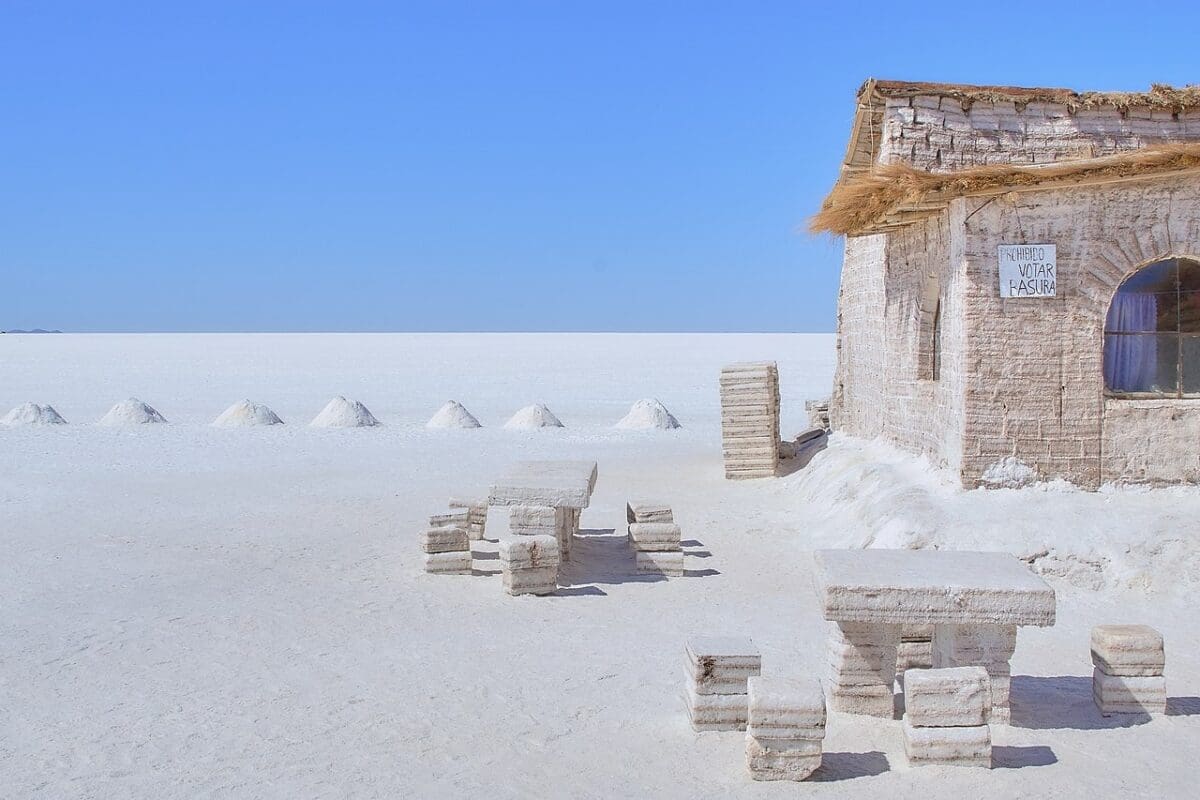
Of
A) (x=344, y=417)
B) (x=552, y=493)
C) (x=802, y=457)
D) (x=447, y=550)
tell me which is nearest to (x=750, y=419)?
(x=802, y=457)

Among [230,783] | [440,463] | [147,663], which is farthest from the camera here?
[440,463]

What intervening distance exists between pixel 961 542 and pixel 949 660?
3740 mm

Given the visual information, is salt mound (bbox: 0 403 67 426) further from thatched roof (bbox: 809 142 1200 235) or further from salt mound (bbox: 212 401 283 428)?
thatched roof (bbox: 809 142 1200 235)

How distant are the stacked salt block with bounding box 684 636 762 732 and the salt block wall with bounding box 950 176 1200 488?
520 centimetres

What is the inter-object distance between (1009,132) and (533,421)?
15.1 metres

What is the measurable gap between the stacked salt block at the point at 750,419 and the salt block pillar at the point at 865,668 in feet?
30.9

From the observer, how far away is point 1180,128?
10.7 meters

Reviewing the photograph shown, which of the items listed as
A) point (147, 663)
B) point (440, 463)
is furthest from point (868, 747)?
point (440, 463)

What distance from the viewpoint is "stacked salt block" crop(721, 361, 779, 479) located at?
15773mm

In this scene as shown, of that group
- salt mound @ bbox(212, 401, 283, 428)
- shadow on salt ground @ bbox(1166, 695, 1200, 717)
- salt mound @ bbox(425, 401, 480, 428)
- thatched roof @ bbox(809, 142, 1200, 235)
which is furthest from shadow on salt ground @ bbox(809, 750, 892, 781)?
salt mound @ bbox(212, 401, 283, 428)

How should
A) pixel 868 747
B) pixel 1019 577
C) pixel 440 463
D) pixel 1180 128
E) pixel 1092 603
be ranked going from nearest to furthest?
pixel 868 747, pixel 1019 577, pixel 1092 603, pixel 1180 128, pixel 440 463

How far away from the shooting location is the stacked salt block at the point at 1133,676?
21.4ft

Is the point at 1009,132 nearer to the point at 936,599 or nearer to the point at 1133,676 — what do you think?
the point at 1133,676

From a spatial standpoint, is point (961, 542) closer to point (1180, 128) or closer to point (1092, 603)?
point (1092, 603)
